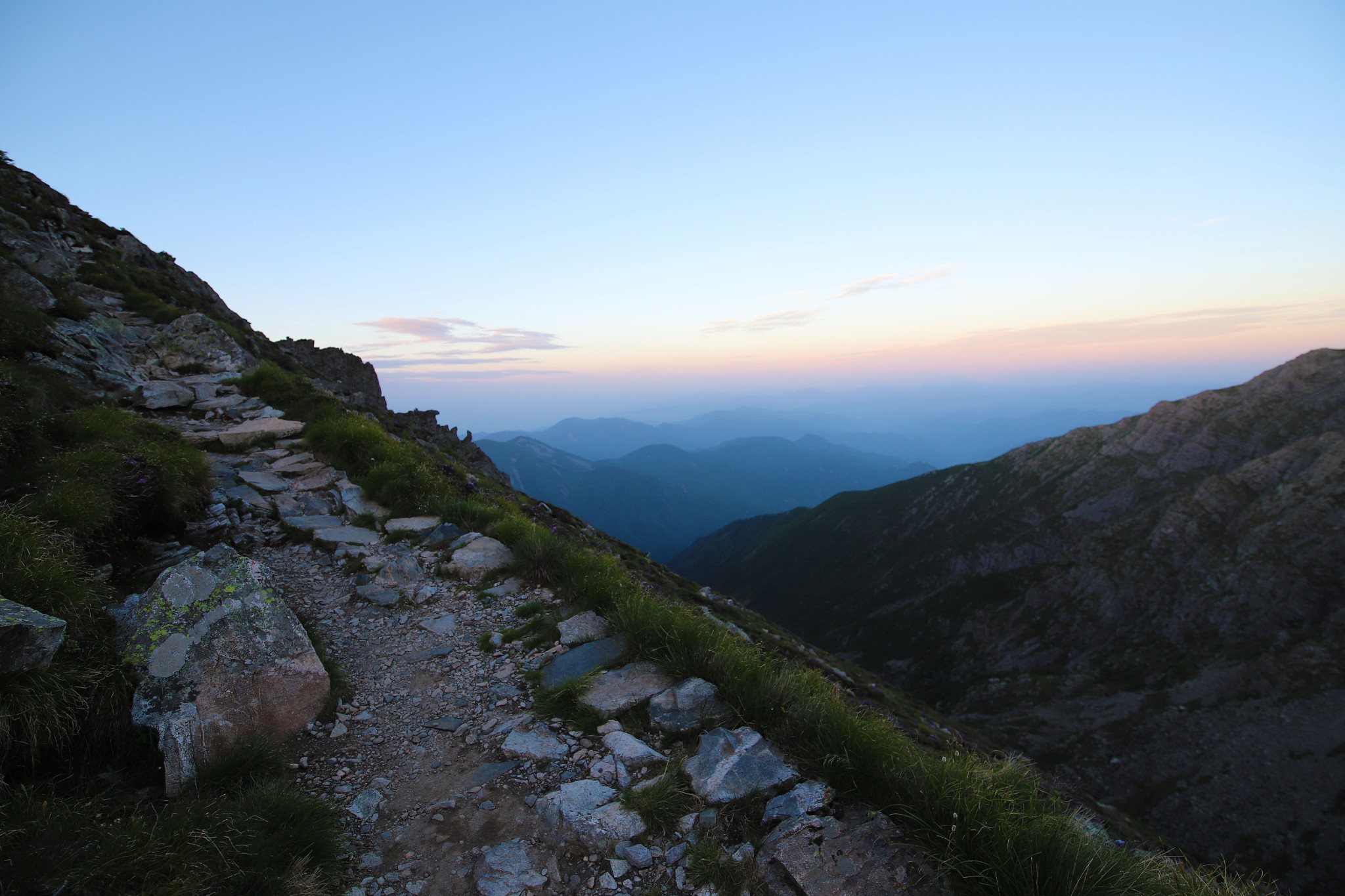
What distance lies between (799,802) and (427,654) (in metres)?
4.78

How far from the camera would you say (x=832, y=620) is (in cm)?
15112

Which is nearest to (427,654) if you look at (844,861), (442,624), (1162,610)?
(442,624)

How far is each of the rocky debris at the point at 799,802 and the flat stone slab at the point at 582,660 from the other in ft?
8.11

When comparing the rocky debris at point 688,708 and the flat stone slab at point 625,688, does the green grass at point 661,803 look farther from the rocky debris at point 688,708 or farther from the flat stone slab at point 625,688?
the flat stone slab at point 625,688

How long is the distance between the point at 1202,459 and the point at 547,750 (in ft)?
533

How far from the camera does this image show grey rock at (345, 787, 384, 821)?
4367mm

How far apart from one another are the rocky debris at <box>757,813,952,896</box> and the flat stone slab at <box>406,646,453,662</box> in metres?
4.51

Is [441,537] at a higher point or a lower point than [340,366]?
lower

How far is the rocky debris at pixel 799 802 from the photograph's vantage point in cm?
417

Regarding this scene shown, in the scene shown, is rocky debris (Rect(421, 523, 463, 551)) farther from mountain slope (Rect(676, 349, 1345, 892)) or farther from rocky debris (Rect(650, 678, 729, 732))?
mountain slope (Rect(676, 349, 1345, 892))

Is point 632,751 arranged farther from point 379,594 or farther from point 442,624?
point 379,594

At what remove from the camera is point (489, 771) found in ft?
16.1

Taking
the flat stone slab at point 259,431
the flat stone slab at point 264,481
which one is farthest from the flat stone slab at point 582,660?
the flat stone slab at point 259,431

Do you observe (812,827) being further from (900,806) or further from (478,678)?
(478,678)
